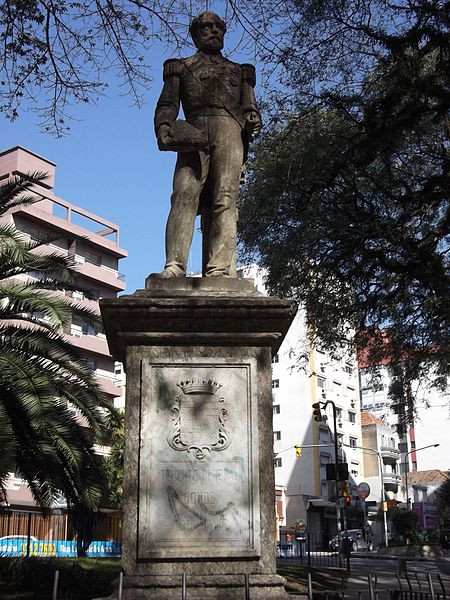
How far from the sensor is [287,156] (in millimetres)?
15648

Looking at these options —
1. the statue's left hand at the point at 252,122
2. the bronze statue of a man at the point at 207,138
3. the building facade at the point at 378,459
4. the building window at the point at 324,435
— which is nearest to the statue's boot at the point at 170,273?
the bronze statue of a man at the point at 207,138

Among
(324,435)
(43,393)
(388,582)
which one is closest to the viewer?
(43,393)

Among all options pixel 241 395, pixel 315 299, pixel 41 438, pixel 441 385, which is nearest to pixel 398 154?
pixel 315 299

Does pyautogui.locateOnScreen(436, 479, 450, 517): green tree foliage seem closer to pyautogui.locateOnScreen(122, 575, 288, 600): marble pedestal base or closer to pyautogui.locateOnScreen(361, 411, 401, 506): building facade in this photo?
pyautogui.locateOnScreen(361, 411, 401, 506): building facade

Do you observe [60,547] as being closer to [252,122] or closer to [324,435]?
[252,122]

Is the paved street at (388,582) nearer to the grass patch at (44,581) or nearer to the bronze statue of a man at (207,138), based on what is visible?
the bronze statue of a man at (207,138)

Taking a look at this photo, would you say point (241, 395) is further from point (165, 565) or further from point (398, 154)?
point (398, 154)

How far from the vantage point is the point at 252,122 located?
606 centimetres

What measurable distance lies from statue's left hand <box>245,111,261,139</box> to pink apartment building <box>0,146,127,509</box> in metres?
31.5

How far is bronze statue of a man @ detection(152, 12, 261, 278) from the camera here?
581 centimetres

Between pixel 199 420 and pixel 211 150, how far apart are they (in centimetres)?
218

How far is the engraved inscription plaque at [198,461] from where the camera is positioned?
15.9ft

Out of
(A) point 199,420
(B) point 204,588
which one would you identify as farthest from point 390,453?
(B) point 204,588

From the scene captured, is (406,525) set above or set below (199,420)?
below
